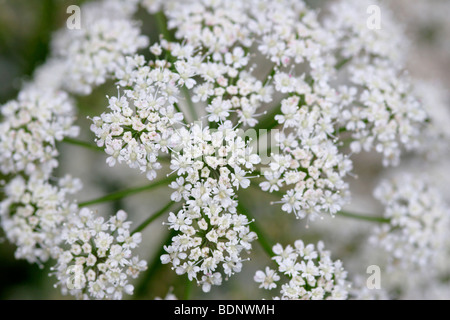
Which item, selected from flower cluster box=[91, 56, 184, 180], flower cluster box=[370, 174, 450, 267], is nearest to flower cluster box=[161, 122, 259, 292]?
flower cluster box=[91, 56, 184, 180]

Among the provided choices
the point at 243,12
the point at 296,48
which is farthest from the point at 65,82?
the point at 296,48

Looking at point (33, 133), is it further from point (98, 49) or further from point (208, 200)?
point (208, 200)

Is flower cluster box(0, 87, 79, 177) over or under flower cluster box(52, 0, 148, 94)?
under

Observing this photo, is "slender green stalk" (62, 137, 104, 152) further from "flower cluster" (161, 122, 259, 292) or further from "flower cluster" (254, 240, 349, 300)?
"flower cluster" (254, 240, 349, 300)

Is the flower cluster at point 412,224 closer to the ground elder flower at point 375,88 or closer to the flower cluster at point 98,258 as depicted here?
the ground elder flower at point 375,88

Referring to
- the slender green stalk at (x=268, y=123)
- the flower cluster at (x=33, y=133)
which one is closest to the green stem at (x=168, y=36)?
the slender green stalk at (x=268, y=123)

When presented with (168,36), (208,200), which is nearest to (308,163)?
(208,200)
